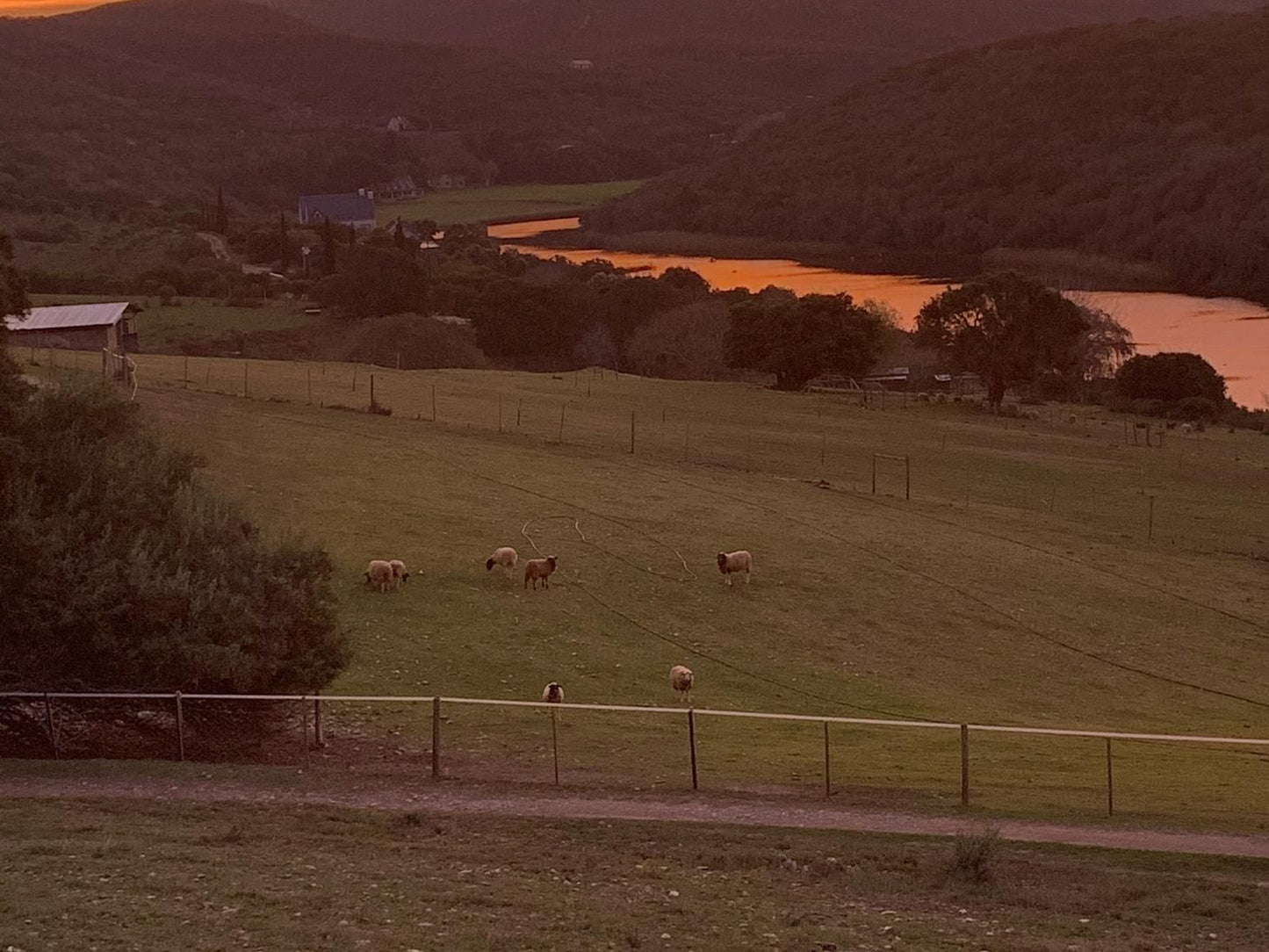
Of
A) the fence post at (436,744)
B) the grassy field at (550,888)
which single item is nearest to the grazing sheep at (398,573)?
the fence post at (436,744)

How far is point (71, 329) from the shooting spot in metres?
56.4

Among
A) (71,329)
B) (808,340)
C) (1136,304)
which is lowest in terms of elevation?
(808,340)

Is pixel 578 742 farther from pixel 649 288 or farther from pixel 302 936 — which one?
pixel 649 288

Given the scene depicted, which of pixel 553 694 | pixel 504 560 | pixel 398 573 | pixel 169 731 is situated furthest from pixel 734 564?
pixel 169 731

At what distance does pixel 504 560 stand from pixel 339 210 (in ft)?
533

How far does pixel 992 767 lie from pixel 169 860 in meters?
11.6

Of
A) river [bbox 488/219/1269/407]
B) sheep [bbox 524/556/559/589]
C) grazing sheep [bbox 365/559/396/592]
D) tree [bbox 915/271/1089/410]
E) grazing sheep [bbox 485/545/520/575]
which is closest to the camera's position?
grazing sheep [bbox 365/559/396/592]

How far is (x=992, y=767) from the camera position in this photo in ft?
71.8

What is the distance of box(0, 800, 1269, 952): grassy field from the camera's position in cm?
1320

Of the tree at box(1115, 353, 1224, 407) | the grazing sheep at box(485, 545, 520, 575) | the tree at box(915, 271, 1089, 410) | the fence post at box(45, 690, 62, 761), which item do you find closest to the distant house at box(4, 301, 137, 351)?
the grazing sheep at box(485, 545, 520, 575)

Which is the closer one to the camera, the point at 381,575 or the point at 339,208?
the point at 381,575

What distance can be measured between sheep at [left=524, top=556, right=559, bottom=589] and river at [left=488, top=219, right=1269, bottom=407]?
64708mm

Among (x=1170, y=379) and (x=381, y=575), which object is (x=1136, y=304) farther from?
(x=381, y=575)

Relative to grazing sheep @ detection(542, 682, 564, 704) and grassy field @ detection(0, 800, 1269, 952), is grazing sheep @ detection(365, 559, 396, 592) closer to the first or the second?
grazing sheep @ detection(542, 682, 564, 704)
